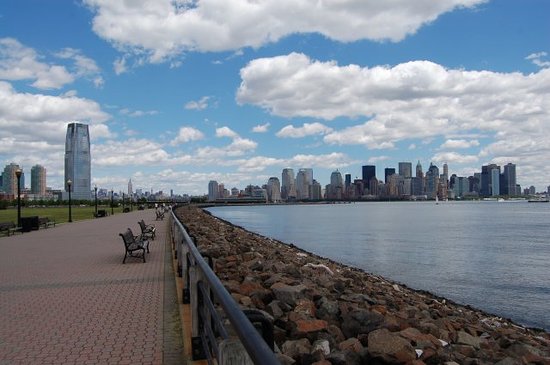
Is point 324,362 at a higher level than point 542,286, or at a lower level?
higher

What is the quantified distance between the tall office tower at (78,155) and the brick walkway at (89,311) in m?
123

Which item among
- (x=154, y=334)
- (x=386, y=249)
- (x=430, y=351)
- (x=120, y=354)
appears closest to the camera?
(x=120, y=354)

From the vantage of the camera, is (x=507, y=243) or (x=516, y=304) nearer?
(x=516, y=304)

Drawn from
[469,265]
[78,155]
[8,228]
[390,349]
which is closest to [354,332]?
[390,349]

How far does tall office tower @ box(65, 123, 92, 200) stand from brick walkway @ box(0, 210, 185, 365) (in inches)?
4837

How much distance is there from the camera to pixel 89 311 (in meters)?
7.63

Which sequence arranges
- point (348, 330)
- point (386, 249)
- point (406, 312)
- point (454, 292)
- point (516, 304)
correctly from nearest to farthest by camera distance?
A: point (348, 330)
point (406, 312)
point (516, 304)
point (454, 292)
point (386, 249)

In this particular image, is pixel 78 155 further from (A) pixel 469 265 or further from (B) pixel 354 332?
(B) pixel 354 332

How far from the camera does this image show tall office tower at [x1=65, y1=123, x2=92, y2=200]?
130 meters

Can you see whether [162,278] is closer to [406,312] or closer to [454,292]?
[406,312]

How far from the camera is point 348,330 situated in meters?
7.63

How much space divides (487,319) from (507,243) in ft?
81.9

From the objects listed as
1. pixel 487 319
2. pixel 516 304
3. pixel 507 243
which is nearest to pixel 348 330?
pixel 487 319

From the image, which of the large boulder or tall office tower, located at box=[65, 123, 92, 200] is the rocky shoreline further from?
tall office tower, located at box=[65, 123, 92, 200]
